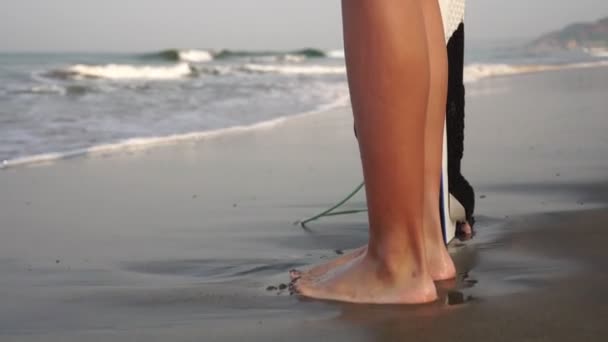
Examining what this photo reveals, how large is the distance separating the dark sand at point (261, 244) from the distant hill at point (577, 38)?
60.5 ft

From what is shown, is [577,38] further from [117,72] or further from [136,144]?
[136,144]

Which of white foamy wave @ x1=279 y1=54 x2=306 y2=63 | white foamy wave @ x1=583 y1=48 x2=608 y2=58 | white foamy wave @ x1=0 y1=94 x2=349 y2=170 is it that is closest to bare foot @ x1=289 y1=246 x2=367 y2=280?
white foamy wave @ x1=0 y1=94 x2=349 y2=170

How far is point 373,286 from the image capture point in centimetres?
147

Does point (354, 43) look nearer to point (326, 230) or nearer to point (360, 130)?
point (360, 130)

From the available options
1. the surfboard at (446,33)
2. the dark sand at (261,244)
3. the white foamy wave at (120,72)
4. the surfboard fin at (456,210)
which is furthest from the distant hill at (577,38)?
the surfboard at (446,33)

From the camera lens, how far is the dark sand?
1376mm

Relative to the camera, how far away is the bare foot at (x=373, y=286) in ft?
4.72

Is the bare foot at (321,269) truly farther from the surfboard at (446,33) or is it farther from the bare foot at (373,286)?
the surfboard at (446,33)

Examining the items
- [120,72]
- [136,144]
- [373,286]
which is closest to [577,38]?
[120,72]

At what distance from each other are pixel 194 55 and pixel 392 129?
23.6 meters

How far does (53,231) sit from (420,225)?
129cm

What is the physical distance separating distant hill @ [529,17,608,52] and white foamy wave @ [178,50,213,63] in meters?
8.59

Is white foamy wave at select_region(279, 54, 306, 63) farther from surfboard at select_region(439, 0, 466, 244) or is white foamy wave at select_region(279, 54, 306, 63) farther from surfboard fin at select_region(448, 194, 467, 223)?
surfboard at select_region(439, 0, 466, 244)

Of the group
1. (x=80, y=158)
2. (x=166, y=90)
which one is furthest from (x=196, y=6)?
(x=80, y=158)
